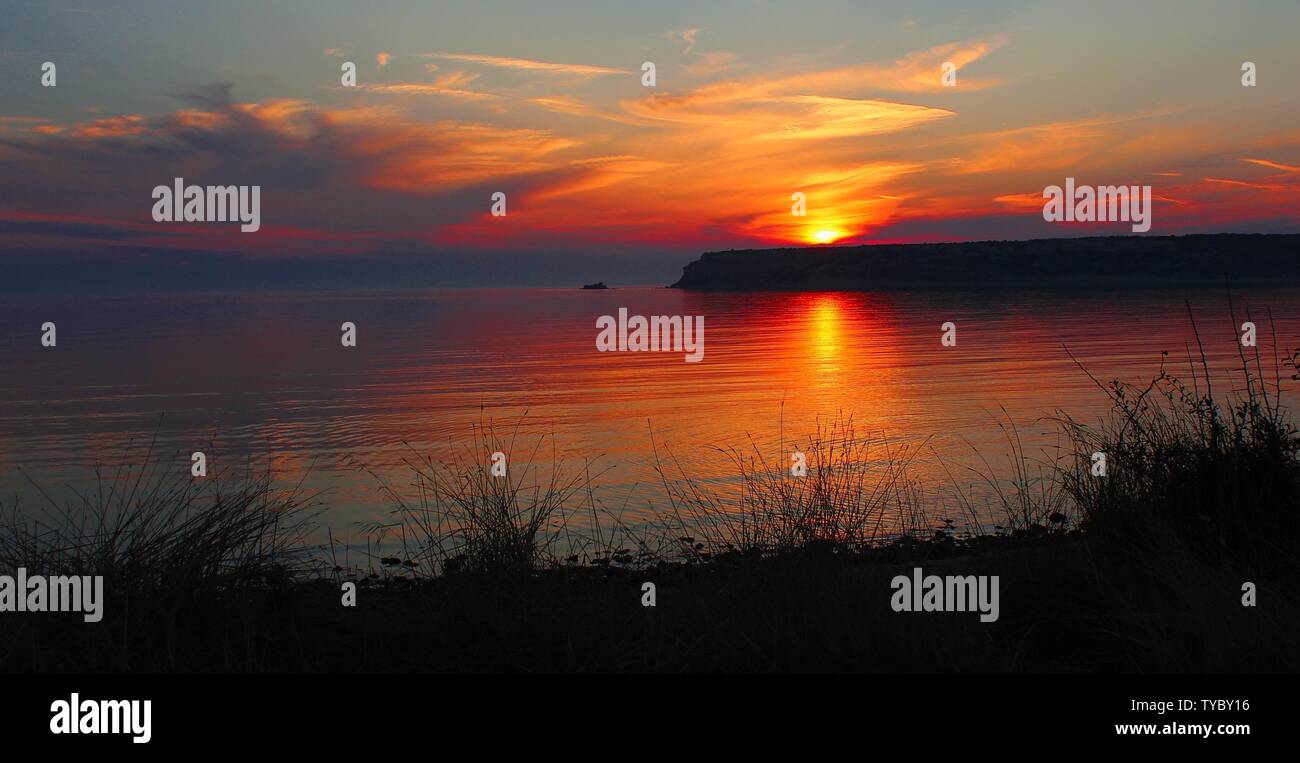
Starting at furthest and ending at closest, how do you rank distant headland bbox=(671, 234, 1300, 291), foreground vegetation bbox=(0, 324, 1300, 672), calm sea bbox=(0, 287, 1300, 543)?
distant headland bbox=(671, 234, 1300, 291) → calm sea bbox=(0, 287, 1300, 543) → foreground vegetation bbox=(0, 324, 1300, 672)

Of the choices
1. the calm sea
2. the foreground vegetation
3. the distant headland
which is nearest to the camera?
the foreground vegetation

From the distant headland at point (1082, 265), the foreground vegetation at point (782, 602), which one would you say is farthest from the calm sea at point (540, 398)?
the distant headland at point (1082, 265)

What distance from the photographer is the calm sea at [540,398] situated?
1488cm

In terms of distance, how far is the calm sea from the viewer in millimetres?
14883

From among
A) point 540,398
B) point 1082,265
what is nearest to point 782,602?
point 540,398

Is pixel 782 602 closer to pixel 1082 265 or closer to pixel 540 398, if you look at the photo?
pixel 540 398

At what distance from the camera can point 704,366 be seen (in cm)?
3005

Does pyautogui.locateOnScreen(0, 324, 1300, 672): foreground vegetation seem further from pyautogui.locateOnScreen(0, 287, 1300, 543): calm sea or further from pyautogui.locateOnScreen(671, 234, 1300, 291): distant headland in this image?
pyautogui.locateOnScreen(671, 234, 1300, 291): distant headland

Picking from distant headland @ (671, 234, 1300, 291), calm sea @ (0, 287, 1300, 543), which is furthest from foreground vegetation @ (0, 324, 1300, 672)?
distant headland @ (671, 234, 1300, 291)

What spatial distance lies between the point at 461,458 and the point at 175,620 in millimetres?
8333

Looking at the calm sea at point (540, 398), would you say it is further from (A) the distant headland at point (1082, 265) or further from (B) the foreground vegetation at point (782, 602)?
(A) the distant headland at point (1082, 265)

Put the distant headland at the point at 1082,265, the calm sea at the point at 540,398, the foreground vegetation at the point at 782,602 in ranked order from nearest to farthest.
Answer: the foreground vegetation at the point at 782,602
the calm sea at the point at 540,398
the distant headland at the point at 1082,265

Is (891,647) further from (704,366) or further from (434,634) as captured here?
(704,366)
